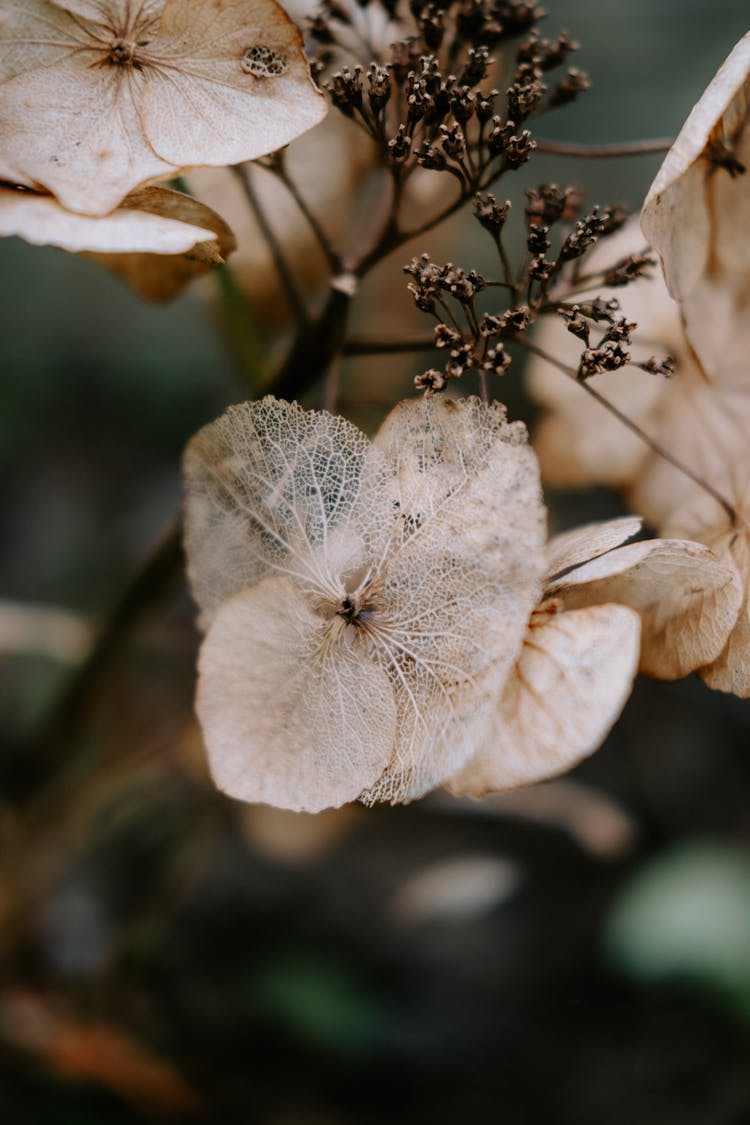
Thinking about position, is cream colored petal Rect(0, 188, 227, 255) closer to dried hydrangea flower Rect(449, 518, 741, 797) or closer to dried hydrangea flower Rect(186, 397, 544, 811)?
dried hydrangea flower Rect(186, 397, 544, 811)

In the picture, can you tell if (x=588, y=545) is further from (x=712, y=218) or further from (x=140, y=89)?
(x=140, y=89)

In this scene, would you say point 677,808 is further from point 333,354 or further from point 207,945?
point 333,354

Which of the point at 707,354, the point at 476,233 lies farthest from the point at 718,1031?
the point at 476,233

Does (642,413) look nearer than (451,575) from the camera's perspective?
No

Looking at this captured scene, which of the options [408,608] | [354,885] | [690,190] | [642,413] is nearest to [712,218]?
[690,190]

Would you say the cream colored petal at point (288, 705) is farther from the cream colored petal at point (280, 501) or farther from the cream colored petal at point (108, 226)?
the cream colored petal at point (108, 226)

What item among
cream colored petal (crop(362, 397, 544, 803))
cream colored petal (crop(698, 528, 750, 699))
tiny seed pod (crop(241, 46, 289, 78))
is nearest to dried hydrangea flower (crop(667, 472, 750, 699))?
cream colored petal (crop(698, 528, 750, 699))
